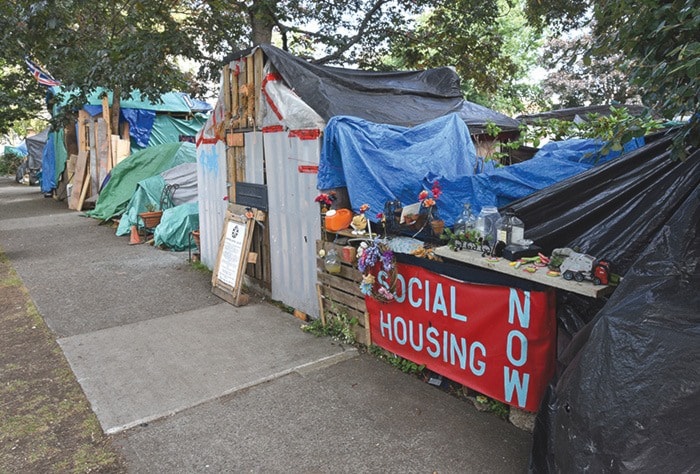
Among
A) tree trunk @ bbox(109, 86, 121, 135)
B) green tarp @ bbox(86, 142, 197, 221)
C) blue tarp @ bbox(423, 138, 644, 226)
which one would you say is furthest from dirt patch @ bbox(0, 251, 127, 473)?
tree trunk @ bbox(109, 86, 121, 135)

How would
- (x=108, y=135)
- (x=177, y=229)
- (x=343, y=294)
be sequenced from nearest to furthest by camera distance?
(x=343, y=294)
(x=177, y=229)
(x=108, y=135)

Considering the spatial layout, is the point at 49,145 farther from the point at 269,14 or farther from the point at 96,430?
the point at 96,430

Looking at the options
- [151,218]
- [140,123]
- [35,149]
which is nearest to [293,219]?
[151,218]

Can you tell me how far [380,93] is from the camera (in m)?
6.72

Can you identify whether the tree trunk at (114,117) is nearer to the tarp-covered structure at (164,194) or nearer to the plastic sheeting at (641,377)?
the tarp-covered structure at (164,194)

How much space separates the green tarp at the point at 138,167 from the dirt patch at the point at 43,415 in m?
7.41

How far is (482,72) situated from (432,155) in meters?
6.33

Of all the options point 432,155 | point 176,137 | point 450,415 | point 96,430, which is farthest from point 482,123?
point 176,137

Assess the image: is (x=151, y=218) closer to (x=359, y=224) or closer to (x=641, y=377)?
(x=359, y=224)

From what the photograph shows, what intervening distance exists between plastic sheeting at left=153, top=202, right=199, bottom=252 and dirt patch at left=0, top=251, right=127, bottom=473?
3.91 metres

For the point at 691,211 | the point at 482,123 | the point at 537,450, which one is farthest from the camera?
the point at 482,123

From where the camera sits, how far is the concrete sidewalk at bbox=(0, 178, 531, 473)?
324 centimetres

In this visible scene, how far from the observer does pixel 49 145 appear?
18.0 meters

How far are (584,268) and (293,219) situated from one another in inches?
128
